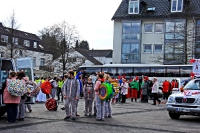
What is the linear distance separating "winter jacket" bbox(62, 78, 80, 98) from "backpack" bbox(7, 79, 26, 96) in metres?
1.76

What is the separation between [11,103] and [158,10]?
4399 cm

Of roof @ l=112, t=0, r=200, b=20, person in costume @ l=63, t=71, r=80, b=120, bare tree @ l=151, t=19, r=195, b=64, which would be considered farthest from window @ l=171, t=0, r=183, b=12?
person in costume @ l=63, t=71, r=80, b=120

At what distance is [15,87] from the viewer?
12.7m

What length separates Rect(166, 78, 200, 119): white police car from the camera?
47.6ft

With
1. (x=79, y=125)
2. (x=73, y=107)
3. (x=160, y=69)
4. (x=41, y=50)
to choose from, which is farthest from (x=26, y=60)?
(x=41, y=50)

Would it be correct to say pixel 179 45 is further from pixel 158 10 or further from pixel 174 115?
pixel 174 115

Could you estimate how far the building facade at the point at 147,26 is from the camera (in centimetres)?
5203

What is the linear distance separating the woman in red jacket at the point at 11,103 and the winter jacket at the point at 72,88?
1.92 metres

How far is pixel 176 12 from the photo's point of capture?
5203cm

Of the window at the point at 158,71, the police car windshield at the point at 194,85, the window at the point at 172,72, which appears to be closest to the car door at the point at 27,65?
the police car windshield at the point at 194,85

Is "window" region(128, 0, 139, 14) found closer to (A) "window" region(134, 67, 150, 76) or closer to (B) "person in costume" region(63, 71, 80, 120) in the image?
(A) "window" region(134, 67, 150, 76)

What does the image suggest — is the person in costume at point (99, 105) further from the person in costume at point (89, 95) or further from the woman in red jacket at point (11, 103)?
the woman in red jacket at point (11, 103)

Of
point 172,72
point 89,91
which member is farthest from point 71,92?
point 172,72

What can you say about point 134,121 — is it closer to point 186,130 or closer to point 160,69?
point 186,130
